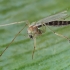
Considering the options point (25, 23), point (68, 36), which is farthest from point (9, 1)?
point (68, 36)

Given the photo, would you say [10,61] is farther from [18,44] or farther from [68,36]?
[68,36]

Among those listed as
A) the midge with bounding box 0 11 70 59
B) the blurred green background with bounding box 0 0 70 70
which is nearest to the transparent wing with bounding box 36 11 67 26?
the midge with bounding box 0 11 70 59

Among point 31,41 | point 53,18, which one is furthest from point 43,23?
point 31,41

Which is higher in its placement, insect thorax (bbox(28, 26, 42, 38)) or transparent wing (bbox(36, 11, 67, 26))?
transparent wing (bbox(36, 11, 67, 26))

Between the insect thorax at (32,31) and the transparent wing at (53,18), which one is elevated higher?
the transparent wing at (53,18)

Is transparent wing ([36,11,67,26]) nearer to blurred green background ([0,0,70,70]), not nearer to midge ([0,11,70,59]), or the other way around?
midge ([0,11,70,59])

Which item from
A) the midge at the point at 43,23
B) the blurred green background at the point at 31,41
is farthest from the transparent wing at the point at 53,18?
the blurred green background at the point at 31,41

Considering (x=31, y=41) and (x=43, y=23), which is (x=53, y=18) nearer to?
(x=43, y=23)

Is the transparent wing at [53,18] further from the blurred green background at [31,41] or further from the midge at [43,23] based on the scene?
the blurred green background at [31,41]
